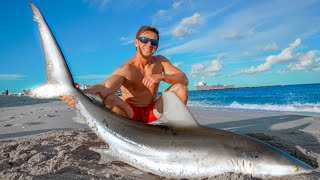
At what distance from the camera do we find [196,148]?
273 centimetres

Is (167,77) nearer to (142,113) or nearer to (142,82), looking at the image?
(142,82)

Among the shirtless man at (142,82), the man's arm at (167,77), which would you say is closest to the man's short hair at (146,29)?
the shirtless man at (142,82)

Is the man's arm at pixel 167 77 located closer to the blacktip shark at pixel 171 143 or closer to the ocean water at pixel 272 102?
the blacktip shark at pixel 171 143

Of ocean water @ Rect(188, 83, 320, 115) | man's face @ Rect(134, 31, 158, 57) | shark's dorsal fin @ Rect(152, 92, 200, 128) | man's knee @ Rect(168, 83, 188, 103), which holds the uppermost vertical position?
man's face @ Rect(134, 31, 158, 57)

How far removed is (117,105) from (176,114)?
1.50m

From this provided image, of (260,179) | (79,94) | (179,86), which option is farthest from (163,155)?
(179,86)

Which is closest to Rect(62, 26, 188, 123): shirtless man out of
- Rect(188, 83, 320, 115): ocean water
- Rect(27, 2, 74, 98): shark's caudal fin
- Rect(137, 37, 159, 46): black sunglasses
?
Rect(137, 37, 159, 46): black sunglasses

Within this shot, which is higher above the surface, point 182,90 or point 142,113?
point 182,90

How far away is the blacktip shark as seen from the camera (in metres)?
2.62

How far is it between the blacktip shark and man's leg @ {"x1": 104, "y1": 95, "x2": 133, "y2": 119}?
2.86ft

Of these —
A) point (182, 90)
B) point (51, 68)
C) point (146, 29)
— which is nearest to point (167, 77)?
point (182, 90)

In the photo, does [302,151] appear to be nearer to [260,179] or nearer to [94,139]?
[260,179]

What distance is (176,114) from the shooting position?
2.97m

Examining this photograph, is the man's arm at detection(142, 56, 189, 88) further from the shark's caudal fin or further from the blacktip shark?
the shark's caudal fin
